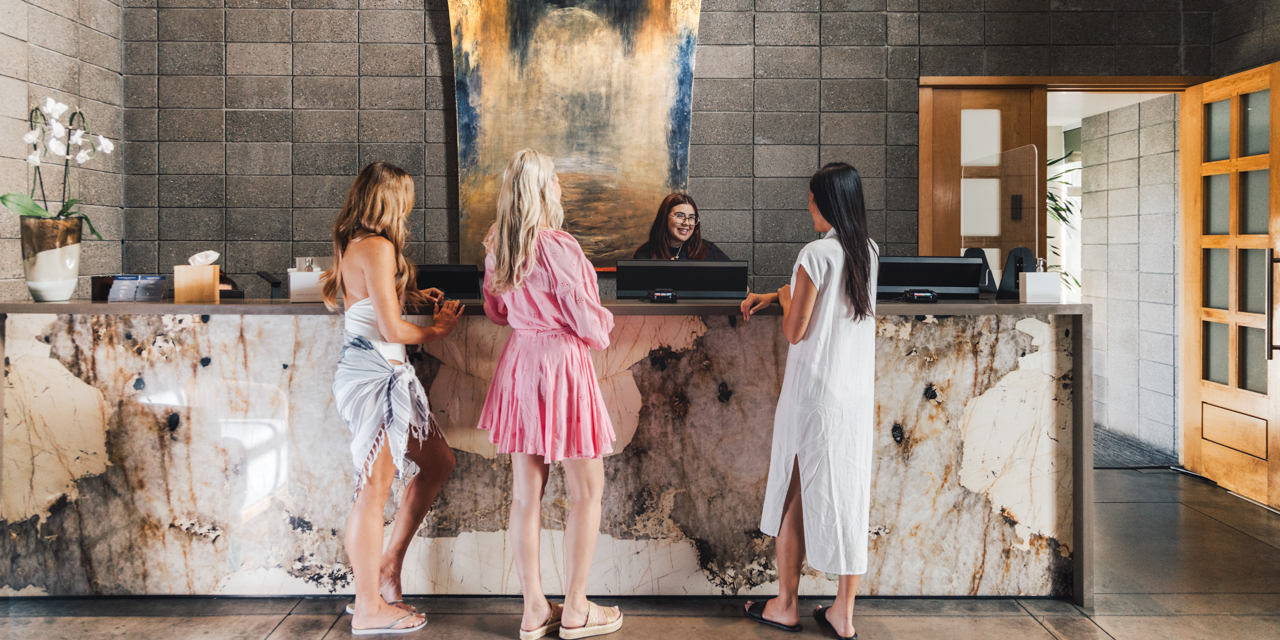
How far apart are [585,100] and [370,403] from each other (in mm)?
2338

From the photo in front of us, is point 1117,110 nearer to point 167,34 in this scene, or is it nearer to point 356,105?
point 356,105

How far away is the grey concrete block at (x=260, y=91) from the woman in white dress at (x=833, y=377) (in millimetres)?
3201

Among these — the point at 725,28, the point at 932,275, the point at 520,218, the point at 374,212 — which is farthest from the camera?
the point at 725,28

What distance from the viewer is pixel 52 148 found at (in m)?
2.51

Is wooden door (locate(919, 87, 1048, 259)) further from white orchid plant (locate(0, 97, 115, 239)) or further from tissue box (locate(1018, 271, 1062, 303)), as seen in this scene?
white orchid plant (locate(0, 97, 115, 239))

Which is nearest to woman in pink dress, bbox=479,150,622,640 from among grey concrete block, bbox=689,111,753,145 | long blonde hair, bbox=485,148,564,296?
long blonde hair, bbox=485,148,564,296

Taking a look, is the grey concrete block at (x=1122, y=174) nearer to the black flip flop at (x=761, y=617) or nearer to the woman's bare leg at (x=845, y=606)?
the woman's bare leg at (x=845, y=606)

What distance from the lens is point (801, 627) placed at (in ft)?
7.33

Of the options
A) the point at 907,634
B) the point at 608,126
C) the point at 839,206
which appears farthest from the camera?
the point at 608,126

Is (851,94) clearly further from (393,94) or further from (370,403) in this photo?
(370,403)

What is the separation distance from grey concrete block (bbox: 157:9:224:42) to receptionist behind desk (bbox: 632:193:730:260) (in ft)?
8.64

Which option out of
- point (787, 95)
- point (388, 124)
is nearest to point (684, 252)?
point (787, 95)

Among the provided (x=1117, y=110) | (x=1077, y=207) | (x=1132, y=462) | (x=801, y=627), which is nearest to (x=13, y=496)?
(x=801, y=627)

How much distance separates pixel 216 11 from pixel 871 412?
4032 millimetres
